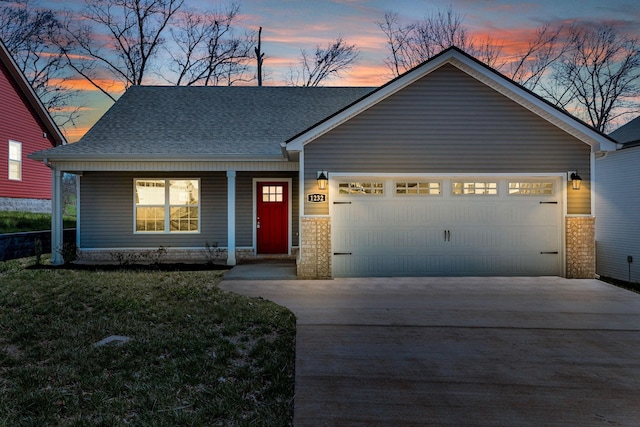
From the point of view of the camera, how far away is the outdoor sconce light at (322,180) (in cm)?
917

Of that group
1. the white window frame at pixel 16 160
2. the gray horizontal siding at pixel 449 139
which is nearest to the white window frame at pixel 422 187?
the gray horizontal siding at pixel 449 139

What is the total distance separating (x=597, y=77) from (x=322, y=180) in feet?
75.2

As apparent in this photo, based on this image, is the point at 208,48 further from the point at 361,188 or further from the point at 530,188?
the point at 530,188

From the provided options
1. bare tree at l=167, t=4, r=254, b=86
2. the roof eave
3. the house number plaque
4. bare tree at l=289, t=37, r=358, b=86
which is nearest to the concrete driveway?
the house number plaque

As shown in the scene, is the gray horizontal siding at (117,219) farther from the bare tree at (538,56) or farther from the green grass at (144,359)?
the bare tree at (538,56)

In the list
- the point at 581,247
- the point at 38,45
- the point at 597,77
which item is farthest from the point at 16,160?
the point at 597,77

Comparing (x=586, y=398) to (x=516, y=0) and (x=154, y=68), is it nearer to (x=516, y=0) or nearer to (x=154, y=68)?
(x=516, y=0)

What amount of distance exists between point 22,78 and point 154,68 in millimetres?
7313

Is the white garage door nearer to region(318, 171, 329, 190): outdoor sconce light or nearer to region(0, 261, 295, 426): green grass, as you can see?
region(318, 171, 329, 190): outdoor sconce light

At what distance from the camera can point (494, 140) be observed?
945cm

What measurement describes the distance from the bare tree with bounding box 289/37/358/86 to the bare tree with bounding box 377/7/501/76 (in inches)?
91.7

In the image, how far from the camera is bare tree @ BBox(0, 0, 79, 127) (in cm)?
2206

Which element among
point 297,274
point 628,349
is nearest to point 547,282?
point 628,349

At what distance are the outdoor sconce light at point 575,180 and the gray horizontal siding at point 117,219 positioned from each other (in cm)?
941
